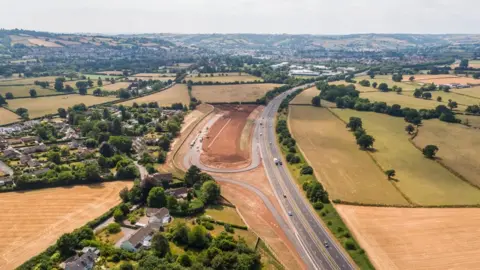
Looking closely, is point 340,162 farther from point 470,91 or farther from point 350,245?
point 470,91

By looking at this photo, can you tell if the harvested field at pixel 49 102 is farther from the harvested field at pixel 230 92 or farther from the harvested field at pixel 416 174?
the harvested field at pixel 416 174

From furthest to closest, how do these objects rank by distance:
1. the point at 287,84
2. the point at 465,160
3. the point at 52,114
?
the point at 287,84, the point at 52,114, the point at 465,160

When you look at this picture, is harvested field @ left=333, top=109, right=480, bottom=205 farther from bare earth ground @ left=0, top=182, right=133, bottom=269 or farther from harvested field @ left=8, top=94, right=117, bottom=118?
harvested field @ left=8, top=94, right=117, bottom=118

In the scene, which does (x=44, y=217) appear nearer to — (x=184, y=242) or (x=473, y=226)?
(x=184, y=242)

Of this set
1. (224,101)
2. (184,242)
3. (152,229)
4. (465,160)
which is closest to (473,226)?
(465,160)

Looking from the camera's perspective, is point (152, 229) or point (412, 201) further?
point (412, 201)

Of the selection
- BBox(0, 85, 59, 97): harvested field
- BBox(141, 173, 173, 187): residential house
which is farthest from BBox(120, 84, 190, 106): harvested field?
BBox(141, 173, 173, 187): residential house
